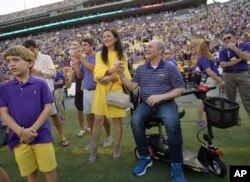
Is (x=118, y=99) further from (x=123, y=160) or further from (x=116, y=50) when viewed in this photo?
(x=123, y=160)

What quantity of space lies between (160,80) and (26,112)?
5.35 feet

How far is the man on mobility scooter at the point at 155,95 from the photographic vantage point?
364cm

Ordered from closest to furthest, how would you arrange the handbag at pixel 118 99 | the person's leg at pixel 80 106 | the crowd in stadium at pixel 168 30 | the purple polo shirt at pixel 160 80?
the purple polo shirt at pixel 160 80
the handbag at pixel 118 99
the person's leg at pixel 80 106
the crowd in stadium at pixel 168 30

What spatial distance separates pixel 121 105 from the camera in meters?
4.17

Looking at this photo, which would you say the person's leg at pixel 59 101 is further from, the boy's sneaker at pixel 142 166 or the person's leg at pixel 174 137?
the person's leg at pixel 174 137

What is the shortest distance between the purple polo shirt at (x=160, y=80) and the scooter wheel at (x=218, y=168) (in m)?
0.95

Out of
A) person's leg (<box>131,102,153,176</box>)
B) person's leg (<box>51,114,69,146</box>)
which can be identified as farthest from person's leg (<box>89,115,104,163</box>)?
person's leg (<box>51,114,69,146</box>)

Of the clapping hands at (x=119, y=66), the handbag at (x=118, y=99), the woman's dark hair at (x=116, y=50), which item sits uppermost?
the woman's dark hair at (x=116, y=50)

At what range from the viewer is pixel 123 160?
4.45 m

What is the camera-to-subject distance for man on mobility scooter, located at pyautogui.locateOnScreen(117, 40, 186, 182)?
364 centimetres

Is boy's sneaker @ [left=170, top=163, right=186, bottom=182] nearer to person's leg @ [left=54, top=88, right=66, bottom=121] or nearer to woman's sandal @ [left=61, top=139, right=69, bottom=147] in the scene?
woman's sandal @ [left=61, top=139, right=69, bottom=147]

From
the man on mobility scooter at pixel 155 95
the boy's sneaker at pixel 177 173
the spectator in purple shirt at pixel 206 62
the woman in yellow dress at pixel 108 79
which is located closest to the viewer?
the boy's sneaker at pixel 177 173

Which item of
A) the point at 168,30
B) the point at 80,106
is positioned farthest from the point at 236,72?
the point at 168,30

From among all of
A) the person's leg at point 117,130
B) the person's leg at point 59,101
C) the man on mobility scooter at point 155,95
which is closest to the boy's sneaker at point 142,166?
the man on mobility scooter at point 155,95
